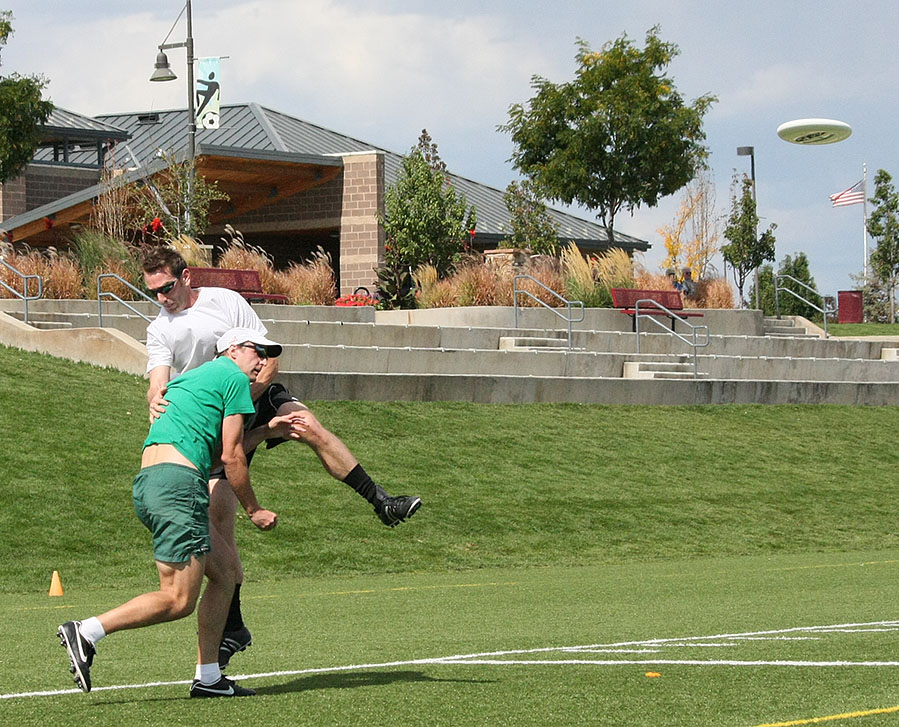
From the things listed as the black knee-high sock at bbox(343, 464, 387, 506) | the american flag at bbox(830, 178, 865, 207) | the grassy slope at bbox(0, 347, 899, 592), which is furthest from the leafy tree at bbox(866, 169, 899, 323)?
the black knee-high sock at bbox(343, 464, 387, 506)

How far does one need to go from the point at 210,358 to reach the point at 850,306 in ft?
143

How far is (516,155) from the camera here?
41375 millimetres

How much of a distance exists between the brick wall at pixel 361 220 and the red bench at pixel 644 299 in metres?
9.28

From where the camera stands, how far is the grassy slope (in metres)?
15.4

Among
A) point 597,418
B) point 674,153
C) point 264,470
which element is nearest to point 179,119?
point 674,153

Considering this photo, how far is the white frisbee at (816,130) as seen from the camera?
112ft

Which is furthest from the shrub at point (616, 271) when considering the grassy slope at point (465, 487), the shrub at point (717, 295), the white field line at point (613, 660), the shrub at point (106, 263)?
the white field line at point (613, 660)

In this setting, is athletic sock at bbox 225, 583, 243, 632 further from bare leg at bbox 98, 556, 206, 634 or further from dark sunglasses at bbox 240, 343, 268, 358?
dark sunglasses at bbox 240, 343, 268, 358

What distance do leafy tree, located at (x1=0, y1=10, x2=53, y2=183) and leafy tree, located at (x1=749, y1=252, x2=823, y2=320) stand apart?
24204 millimetres

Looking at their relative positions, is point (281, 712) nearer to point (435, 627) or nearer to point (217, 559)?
point (217, 559)

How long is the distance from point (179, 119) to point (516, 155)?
1521 centimetres

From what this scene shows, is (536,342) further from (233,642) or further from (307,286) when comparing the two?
(233,642)

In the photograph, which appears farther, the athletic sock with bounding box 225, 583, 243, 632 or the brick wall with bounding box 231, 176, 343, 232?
the brick wall with bounding box 231, 176, 343, 232

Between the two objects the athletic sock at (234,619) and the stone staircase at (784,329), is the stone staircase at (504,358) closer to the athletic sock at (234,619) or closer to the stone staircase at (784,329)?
the stone staircase at (784,329)
